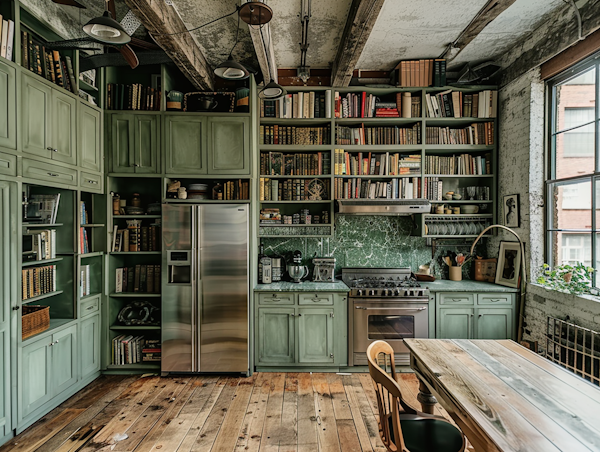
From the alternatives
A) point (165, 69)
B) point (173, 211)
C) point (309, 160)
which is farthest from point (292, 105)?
point (173, 211)

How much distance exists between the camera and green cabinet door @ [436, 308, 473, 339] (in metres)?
3.90

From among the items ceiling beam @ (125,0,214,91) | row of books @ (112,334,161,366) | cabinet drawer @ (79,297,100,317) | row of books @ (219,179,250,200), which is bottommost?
row of books @ (112,334,161,366)

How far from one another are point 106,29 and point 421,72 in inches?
132

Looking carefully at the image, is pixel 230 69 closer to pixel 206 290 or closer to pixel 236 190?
pixel 236 190

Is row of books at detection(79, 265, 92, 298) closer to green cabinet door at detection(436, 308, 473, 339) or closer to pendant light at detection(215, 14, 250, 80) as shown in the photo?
pendant light at detection(215, 14, 250, 80)

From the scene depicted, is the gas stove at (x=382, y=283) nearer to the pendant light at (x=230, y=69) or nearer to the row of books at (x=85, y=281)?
the pendant light at (x=230, y=69)

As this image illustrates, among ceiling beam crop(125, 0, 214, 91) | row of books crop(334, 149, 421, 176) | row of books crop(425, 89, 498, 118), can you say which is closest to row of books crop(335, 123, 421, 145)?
row of books crop(334, 149, 421, 176)

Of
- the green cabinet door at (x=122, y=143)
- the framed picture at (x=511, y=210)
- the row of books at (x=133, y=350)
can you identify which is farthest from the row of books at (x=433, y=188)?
the row of books at (x=133, y=350)

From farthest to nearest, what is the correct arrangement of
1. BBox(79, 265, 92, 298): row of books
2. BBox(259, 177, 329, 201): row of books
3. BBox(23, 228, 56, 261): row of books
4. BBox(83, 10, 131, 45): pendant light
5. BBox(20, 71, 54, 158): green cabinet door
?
BBox(259, 177, 329, 201): row of books
BBox(79, 265, 92, 298): row of books
BBox(23, 228, 56, 261): row of books
BBox(20, 71, 54, 158): green cabinet door
BBox(83, 10, 131, 45): pendant light

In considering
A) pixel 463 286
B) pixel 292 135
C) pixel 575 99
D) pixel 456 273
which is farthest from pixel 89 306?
pixel 575 99

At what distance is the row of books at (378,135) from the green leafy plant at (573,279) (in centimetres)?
202

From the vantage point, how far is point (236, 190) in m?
3.91

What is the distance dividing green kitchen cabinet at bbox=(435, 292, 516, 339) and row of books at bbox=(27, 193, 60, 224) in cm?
395

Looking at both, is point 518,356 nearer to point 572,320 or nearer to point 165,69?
point 572,320
